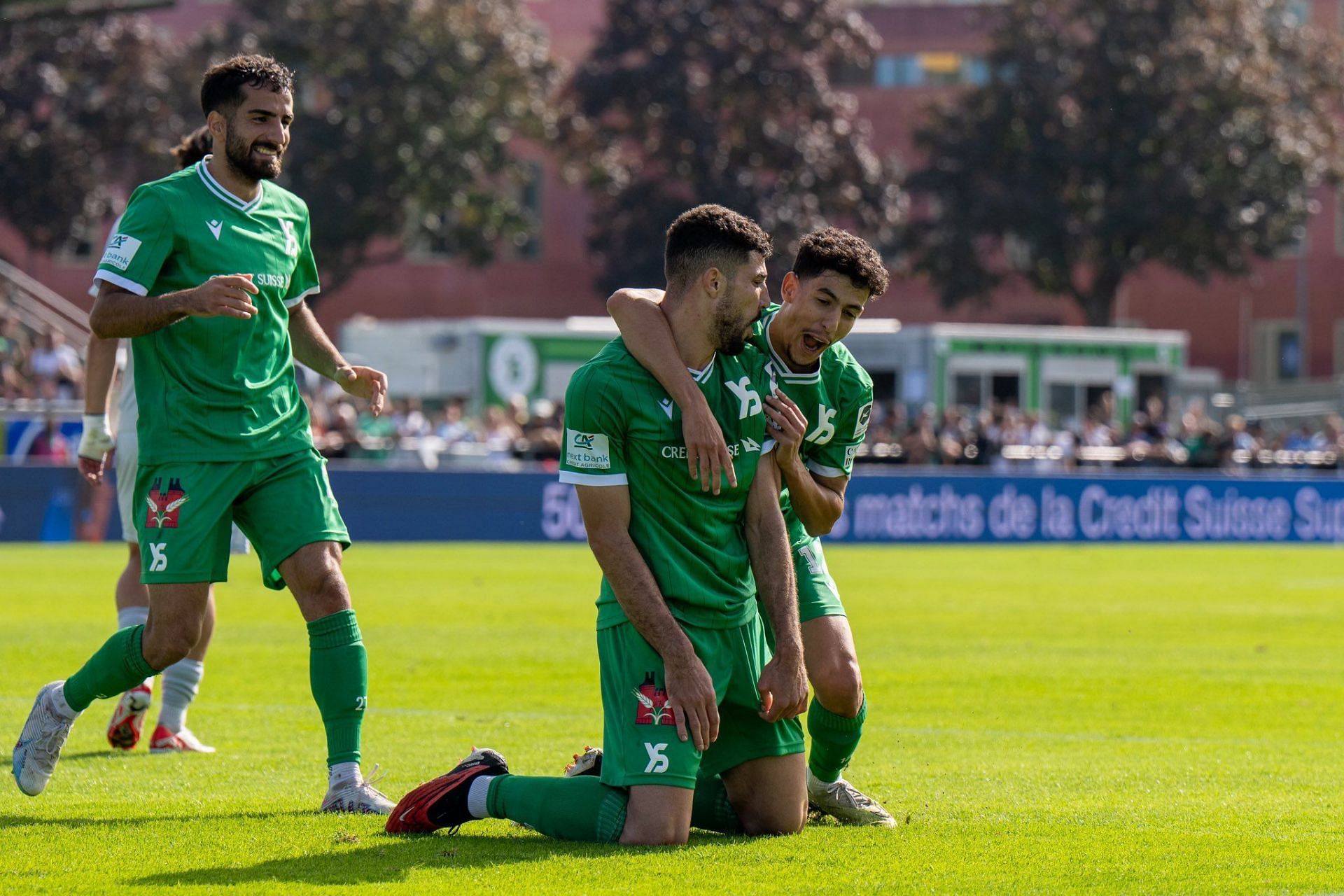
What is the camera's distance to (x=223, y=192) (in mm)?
6891

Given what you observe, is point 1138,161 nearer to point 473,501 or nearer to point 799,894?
point 473,501

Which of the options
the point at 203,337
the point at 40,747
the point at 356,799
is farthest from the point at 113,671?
the point at 203,337

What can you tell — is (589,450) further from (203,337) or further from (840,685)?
(203,337)

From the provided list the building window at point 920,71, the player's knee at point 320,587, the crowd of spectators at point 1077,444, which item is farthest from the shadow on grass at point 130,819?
the building window at point 920,71

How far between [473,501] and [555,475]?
1425mm

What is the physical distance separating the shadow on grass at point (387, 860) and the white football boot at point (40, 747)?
134cm

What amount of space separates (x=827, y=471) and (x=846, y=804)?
3.59 ft

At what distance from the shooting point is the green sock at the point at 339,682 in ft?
21.9

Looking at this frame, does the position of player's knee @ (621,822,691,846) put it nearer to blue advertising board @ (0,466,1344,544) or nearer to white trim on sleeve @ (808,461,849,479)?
white trim on sleeve @ (808,461,849,479)

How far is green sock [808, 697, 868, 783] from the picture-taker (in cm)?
666

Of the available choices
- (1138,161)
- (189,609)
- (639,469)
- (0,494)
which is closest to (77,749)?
(189,609)

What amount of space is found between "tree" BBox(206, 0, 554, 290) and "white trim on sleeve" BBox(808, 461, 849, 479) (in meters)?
43.7

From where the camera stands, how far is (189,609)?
6.66 metres

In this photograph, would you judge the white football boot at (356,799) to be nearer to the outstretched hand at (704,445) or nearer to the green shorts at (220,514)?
the green shorts at (220,514)
